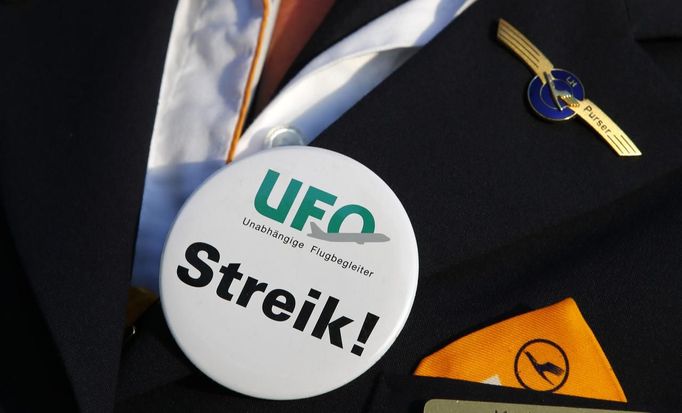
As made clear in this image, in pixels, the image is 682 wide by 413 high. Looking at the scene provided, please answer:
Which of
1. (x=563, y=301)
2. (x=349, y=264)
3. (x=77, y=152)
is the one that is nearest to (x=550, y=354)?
(x=563, y=301)

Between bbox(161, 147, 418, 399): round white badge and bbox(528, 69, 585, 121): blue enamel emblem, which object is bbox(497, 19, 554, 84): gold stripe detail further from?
bbox(161, 147, 418, 399): round white badge

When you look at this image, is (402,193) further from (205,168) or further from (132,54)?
(132,54)

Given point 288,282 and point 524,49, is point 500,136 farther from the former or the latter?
point 288,282

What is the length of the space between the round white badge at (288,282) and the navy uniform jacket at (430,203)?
109 mm

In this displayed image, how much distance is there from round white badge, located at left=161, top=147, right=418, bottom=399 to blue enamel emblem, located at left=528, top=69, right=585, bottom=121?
327 mm

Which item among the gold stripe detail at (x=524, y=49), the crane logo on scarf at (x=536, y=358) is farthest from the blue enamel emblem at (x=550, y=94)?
the crane logo on scarf at (x=536, y=358)

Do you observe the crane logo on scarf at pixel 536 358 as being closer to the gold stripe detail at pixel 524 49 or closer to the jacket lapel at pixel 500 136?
the jacket lapel at pixel 500 136

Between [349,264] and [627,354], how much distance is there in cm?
49

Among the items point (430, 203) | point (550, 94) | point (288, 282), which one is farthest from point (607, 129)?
point (288, 282)

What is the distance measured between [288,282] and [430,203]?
270 mm

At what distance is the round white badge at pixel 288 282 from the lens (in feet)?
2.92

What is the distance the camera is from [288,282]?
894 millimetres

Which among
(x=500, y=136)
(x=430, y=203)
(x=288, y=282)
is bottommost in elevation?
(x=288, y=282)

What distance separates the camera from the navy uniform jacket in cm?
100
